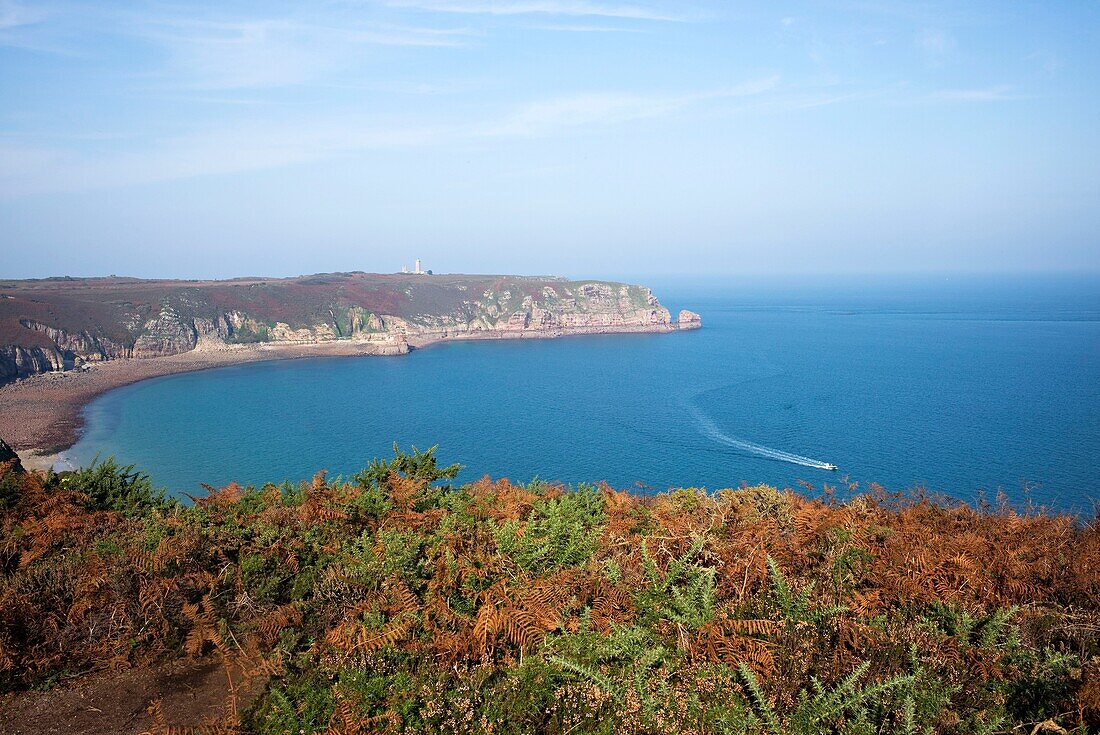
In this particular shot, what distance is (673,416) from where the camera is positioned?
61.7 metres

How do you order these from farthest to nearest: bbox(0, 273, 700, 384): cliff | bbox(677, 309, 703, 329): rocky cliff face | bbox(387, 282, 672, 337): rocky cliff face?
bbox(677, 309, 703, 329): rocky cliff face < bbox(387, 282, 672, 337): rocky cliff face < bbox(0, 273, 700, 384): cliff

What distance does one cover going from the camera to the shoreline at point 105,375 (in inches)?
2240

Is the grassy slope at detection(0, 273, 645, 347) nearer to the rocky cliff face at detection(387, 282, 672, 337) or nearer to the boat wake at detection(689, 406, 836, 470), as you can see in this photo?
the rocky cliff face at detection(387, 282, 672, 337)

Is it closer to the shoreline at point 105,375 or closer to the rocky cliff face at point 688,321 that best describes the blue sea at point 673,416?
the shoreline at point 105,375

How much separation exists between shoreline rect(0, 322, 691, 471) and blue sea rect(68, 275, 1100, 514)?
2.94m

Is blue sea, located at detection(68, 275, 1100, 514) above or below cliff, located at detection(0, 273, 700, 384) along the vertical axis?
below

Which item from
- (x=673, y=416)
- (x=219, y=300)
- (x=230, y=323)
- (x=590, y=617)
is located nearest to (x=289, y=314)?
(x=230, y=323)

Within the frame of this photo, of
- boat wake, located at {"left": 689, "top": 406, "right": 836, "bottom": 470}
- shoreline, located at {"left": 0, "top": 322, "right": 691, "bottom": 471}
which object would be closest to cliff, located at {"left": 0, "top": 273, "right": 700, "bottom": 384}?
shoreline, located at {"left": 0, "top": 322, "right": 691, "bottom": 471}

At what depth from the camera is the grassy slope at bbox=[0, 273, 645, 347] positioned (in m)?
99.5

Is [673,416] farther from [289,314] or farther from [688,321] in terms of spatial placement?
[289,314]

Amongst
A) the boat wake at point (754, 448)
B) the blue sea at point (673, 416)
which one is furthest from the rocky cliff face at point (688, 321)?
the boat wake at point (754, 448)

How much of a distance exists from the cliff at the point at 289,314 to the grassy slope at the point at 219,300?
0.22m

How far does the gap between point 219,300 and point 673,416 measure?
103 metres

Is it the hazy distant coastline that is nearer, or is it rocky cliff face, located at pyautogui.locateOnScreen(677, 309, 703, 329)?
the hazy distant coastline
